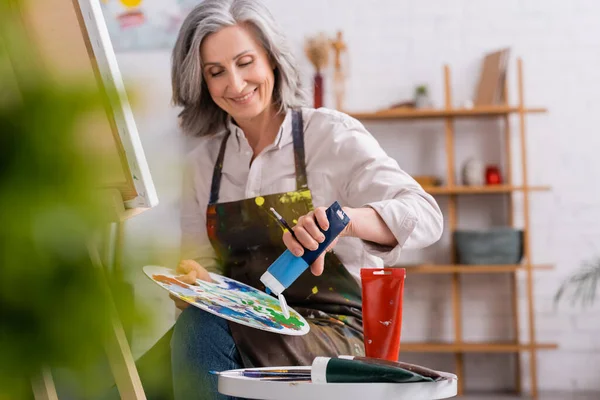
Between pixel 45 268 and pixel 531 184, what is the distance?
14.9ft

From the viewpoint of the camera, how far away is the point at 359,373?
3.18 feet

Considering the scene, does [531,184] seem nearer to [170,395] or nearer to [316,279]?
[316,279]

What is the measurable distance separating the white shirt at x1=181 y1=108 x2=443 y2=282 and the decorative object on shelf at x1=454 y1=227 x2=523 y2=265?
2.62 meters

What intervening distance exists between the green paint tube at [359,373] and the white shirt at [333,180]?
505 millimetres

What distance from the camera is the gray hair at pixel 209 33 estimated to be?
6.08ft

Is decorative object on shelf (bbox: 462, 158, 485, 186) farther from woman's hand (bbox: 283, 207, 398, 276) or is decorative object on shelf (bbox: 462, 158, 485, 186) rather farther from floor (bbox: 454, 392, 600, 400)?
woman's hand (bbox: 283, 207, 398, 276)

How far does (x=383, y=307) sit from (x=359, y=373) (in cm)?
28

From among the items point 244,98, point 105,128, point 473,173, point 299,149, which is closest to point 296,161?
point 299,149

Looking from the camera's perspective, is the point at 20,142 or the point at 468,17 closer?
the point at 20,142

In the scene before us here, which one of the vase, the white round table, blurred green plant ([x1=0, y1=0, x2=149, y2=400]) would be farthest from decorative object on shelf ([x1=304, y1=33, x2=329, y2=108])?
blurred green plant ([x1=0, y1=0, x2=149, y2=400])

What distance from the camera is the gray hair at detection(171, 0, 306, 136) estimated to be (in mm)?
1854

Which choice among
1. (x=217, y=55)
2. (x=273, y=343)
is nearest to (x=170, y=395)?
(x=273, y=343)

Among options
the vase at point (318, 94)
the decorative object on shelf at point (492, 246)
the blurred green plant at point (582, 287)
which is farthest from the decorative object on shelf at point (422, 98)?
the blurred green plant at point (582, 287)

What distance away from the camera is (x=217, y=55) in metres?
1.87
